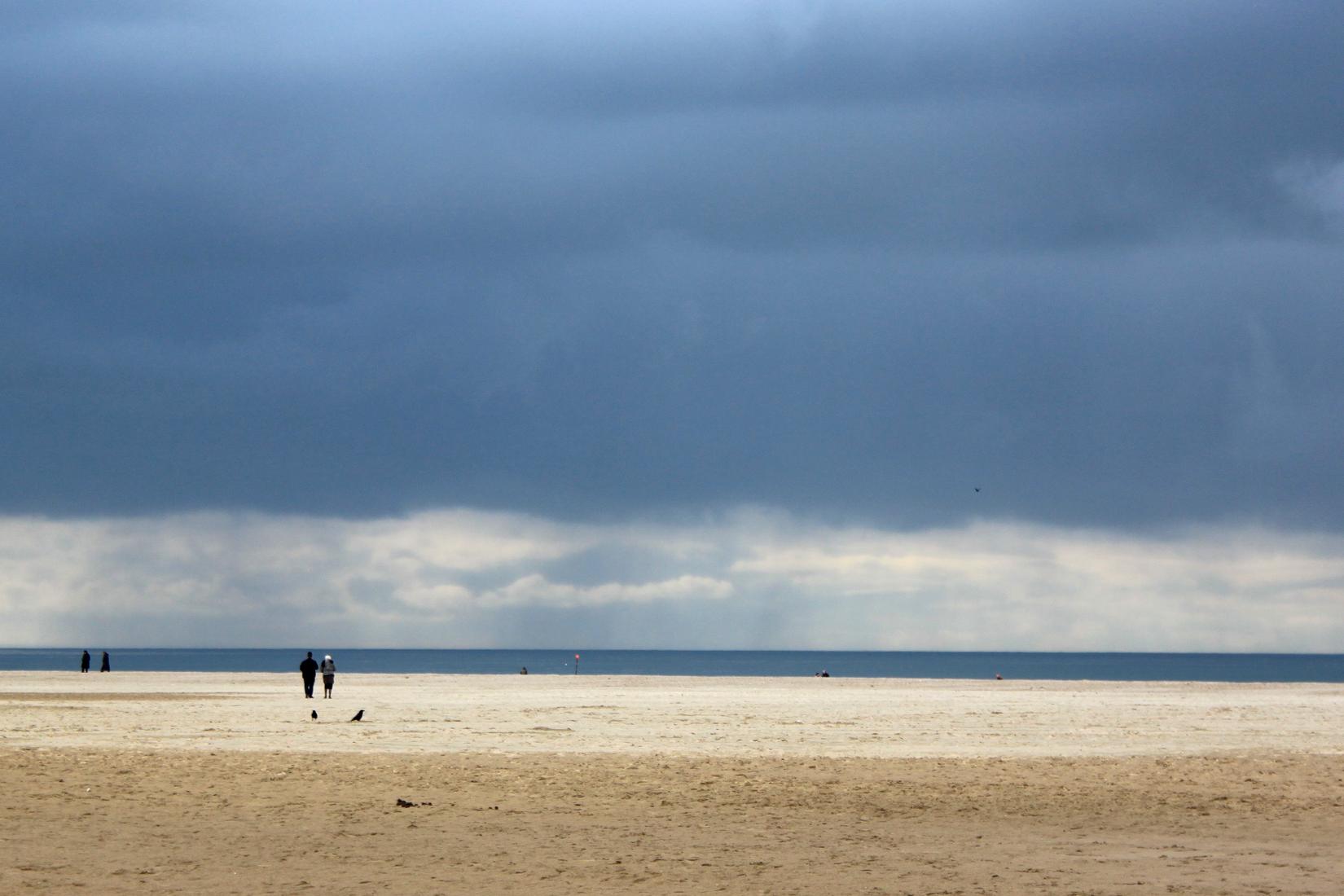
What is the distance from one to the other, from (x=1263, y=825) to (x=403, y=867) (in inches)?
516

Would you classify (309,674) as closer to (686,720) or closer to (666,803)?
(686,720)

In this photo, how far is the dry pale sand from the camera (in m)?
16.5

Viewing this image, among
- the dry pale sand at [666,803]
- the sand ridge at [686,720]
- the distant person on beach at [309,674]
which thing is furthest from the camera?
the distant person on beach at [309,674]

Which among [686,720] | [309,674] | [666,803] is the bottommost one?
[686,720]

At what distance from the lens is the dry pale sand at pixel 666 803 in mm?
16500

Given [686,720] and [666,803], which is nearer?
[666,803]

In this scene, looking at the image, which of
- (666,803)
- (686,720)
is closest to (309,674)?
(686,720)

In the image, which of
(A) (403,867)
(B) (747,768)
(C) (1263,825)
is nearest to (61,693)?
(B) (747,768)

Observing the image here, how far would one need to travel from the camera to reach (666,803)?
22.7 m

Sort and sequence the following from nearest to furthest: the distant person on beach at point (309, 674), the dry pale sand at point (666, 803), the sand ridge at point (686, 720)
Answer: the dry pale sand at point (666, 803)
the sand ridge at point (686, 720)
the distant person on beach at point (309, 674)

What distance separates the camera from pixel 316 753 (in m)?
29.8

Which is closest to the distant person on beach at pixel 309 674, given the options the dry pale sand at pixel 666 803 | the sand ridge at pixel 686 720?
the sand ridge at pixel 686 720

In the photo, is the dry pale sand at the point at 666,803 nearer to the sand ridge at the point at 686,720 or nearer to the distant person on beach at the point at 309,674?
the sand ridge at the point at 686,720

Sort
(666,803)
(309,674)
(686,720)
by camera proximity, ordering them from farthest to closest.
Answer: (309,674) → (686,720) → (666,803)
